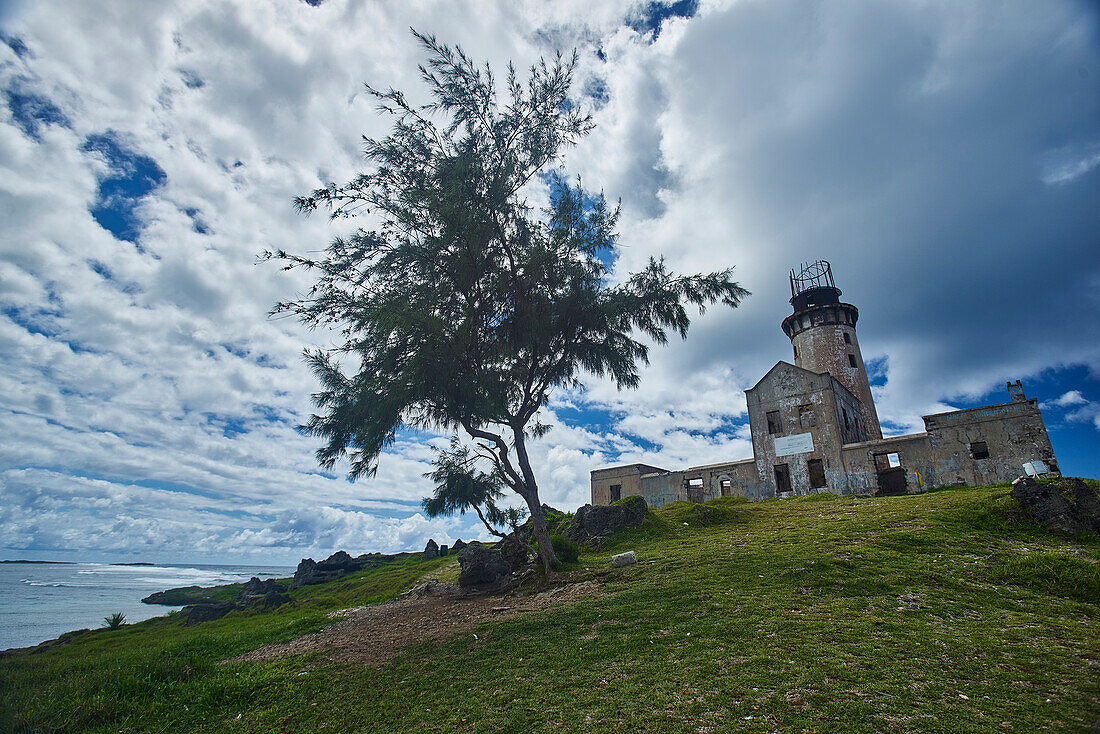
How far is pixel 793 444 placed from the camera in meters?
30.4

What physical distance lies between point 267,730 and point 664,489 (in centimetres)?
3272

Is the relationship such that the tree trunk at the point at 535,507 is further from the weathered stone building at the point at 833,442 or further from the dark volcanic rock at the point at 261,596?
the dark volcanic rock at the point at 261,596

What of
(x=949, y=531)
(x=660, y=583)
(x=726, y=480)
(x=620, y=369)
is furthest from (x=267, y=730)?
(x=726, y=480)

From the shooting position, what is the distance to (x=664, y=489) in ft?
120

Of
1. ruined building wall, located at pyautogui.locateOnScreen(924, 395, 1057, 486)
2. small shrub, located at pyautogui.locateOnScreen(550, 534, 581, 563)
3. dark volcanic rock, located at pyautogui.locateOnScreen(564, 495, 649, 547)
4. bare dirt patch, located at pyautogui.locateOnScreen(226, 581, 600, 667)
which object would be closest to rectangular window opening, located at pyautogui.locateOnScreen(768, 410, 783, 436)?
ruined building wall, located at pyautogui.locateOnScreen(924, 395, 1057, 486)

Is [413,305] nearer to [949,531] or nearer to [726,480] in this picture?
[949,531]

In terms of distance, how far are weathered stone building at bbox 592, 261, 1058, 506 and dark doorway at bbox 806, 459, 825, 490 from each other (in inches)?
2.1

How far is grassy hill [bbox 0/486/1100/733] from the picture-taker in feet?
17.6

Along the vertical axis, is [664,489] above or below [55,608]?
above

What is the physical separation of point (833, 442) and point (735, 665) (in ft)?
87.3

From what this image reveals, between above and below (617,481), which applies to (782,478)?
below

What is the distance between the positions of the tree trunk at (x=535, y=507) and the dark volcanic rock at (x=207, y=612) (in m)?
29.4

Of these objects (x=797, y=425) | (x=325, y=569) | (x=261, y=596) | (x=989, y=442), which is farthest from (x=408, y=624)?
(x=325, y=569)

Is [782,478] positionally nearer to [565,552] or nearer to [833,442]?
[833,442]
